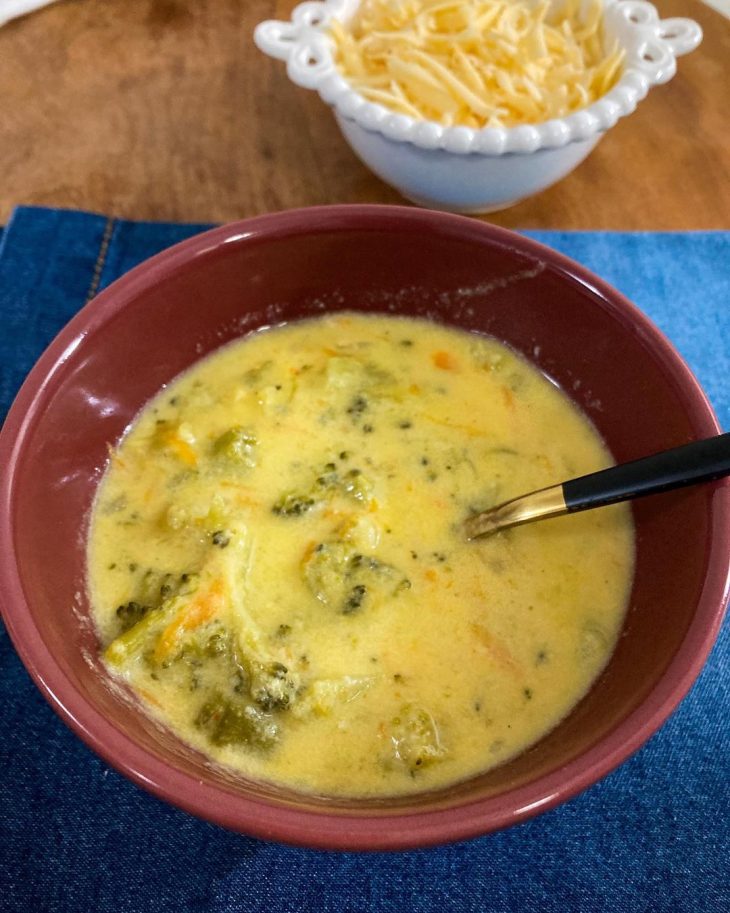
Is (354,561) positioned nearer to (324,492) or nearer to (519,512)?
(324,492)

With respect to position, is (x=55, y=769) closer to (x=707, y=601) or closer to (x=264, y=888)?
(x=264, y=888)

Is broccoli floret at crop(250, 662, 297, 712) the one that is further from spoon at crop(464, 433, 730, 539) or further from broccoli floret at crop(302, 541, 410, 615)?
spoon at crop(464, 433, 730, 539)

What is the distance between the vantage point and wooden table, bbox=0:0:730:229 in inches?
76.6

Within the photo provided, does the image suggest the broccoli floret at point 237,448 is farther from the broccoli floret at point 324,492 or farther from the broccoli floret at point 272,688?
the broccoli floret at point 272,688

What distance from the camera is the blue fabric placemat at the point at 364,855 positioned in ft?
3.64

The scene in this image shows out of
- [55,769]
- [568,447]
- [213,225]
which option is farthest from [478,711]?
[213,225]

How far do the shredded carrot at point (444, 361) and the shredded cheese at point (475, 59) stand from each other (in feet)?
1.58

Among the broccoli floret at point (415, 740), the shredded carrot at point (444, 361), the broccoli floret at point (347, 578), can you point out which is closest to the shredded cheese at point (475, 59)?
the shredded carrot at point (444, 361)

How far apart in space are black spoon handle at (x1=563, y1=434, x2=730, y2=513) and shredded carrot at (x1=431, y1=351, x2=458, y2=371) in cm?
46

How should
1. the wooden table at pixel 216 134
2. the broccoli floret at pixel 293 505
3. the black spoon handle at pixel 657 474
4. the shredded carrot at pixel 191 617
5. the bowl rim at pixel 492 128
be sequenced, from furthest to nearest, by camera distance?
the wooden table at pixel 216 134 → the bowl rim at pixel 492 128 → the broccoli floret at pixel 293 505 → the shredded carrot at pixel 191 617 → the black spoon handle at pixel 657 474

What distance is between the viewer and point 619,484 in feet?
3.78

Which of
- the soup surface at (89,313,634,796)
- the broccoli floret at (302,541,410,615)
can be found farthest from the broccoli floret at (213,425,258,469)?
the broccoli floret at (302,541,410,615)

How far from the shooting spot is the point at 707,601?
1034 millimetres

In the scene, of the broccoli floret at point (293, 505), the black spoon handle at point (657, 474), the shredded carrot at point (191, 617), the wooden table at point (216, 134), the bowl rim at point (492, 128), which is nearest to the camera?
the black spoon handle at point (657, 474)
